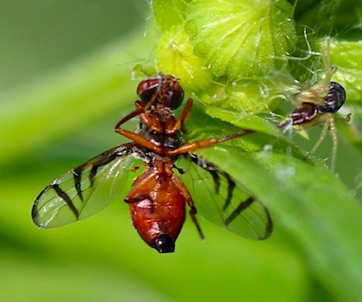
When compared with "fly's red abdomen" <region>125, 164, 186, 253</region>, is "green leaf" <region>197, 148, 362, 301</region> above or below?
above

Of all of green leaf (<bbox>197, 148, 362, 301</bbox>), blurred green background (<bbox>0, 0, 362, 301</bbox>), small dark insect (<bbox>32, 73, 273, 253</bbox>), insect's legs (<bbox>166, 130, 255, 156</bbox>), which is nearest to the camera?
green leaf (<bbox>197, 148, 362, 301</bbox>)

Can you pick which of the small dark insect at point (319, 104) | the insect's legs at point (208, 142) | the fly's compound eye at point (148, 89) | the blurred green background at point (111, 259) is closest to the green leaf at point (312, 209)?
the insect's legs at point (208, 142)

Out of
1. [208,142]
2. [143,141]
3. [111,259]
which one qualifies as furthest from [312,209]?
[111,259]

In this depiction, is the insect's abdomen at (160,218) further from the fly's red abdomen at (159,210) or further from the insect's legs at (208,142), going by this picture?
the insect's legs at (208,142)

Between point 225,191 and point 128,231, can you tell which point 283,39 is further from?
point 128,231

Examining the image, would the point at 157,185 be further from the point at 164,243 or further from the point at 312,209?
the point at 312,209

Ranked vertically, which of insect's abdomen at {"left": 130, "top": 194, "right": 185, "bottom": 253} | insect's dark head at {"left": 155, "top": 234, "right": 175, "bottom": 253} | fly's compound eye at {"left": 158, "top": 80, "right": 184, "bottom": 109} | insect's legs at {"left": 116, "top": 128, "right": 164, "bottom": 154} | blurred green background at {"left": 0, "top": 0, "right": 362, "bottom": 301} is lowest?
blurred green background at {"left": 0, "top": 0, "right": 362, "bottom": 301}

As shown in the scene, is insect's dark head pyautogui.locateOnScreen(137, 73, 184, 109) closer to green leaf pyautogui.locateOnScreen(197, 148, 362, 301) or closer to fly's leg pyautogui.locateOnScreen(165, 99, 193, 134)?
fly's leg pyautogui.locateOnScreen(165, 99, 193, 134)

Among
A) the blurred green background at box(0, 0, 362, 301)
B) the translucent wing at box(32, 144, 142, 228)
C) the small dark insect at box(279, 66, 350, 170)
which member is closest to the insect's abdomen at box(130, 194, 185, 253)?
the translucent wing at box(32, 144, 142, 228)
